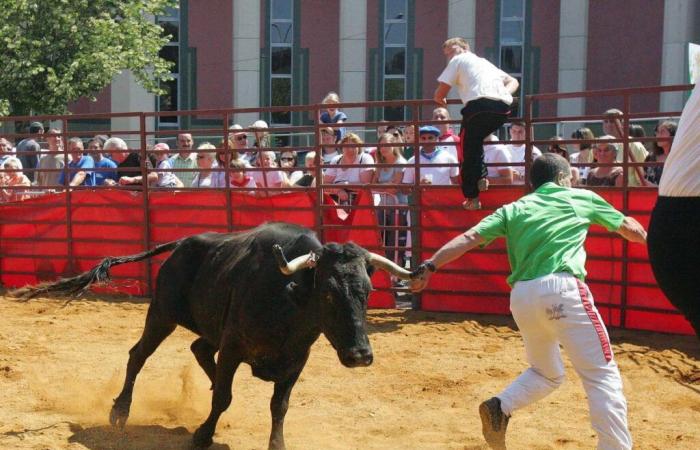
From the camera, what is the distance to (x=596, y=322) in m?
4.97

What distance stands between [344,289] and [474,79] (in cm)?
483

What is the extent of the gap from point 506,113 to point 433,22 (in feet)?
49.0

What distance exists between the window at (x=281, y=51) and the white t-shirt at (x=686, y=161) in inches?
858

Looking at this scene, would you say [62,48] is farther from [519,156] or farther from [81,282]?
[81,282]

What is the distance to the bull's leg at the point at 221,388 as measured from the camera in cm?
571

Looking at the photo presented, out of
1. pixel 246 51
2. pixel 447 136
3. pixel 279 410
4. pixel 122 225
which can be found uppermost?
pixel 246 51

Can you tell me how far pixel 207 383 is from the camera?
7543mm

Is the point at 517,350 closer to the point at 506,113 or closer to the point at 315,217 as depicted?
the point at 506,113

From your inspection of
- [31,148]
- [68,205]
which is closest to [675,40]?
[31,148]

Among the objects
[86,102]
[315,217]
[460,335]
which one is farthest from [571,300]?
[86,102]

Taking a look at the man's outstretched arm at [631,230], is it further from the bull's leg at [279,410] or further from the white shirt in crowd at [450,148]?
the white shirt in crowd at [450,148]

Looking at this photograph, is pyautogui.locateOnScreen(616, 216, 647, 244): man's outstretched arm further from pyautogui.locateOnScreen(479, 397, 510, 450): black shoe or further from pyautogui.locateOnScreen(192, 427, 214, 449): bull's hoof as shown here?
pyautogui.locateOnScreen(192, 427, 214, 449): bull's hoof

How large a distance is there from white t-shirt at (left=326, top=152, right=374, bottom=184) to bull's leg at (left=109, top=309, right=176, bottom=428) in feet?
15.3

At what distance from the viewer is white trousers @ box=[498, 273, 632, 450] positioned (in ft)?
15.8
